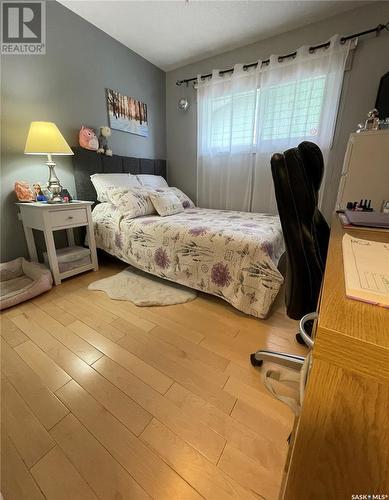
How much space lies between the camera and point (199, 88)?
2.83m

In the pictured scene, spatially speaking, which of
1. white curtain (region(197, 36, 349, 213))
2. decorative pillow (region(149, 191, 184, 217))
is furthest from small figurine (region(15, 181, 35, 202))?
white curtain (region(197, 36, 349, 213))

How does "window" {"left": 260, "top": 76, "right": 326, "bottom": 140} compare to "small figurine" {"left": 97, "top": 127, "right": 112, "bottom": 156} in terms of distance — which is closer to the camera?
"window" {"left": 260, "top": 76, "right": 326, "bottom": 140}

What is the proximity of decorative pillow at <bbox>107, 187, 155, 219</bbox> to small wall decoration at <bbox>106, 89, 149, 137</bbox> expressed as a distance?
0.97 m

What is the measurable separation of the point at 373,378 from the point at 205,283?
1.43m

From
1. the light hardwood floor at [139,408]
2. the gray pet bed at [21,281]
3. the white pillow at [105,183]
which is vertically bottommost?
the light hardwood floor at [139,408]

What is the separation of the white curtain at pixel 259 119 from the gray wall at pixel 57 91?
1.15 metres

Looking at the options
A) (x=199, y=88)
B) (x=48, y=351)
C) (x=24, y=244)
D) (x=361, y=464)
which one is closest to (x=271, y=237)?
(x=361, y=464)

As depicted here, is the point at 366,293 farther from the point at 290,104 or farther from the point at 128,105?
the point at 128,105

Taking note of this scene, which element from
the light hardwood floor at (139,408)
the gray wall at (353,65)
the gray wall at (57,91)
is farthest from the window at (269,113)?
the light hardwood floor at (139,408)

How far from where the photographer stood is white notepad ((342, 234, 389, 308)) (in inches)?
14.7

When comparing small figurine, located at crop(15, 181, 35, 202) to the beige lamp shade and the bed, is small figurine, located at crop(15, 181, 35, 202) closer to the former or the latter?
the beige lamp shade

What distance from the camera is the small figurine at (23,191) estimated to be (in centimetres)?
187

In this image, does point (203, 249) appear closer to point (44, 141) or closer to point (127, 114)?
point (44, 141)

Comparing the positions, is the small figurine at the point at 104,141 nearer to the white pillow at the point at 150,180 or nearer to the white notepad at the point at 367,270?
the white pillow at the point at 150,180
